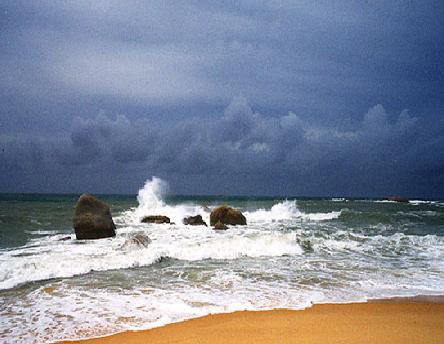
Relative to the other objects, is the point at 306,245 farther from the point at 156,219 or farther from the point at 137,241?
the point at 156,219

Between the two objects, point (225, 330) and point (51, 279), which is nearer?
point (225, 330)

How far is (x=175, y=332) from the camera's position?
485cm

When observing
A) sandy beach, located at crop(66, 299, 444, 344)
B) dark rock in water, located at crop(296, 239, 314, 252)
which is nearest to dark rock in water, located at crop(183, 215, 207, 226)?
dark rock in water, located at crop(296, 239, 314, 252)

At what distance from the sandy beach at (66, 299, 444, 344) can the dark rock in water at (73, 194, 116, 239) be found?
9533mm

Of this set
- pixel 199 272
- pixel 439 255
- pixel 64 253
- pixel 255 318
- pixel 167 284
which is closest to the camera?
pixel 255 318

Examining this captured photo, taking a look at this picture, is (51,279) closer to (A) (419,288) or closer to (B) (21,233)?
(A) (419,288)

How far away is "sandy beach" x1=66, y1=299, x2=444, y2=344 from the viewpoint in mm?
4633

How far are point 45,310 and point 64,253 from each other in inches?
188

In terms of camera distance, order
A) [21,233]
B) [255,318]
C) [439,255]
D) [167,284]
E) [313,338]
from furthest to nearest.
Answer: [21,233], [439,255], [167,284], [255,318], [313,338]

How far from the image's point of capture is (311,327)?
5070 millimetres

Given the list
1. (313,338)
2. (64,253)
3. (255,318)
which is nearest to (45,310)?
(255,318)

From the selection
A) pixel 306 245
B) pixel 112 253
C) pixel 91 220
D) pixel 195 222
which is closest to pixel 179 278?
pixel 112 253

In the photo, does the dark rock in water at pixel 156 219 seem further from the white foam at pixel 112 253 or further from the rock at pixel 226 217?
the white foam at pixel 112 253

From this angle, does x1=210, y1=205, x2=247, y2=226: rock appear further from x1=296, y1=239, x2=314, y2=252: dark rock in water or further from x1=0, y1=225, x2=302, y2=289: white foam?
x1=296, y1=239, x2=314, y2=252: dark rock in water
